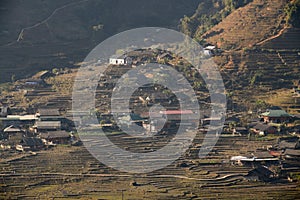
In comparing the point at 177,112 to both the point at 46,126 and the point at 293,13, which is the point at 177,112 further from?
the point at 293,13

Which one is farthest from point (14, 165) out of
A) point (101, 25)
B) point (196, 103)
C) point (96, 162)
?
point (101, 25)

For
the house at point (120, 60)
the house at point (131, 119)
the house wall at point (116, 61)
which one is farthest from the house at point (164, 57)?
the house at point (131, 119)

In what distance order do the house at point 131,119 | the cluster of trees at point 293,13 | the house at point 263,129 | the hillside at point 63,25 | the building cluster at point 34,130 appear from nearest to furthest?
the building cluster at point 34,130, the house at point 263,129, the house at point 131,119, the cluster of trees at point 293,13, the hillside at point 63,25

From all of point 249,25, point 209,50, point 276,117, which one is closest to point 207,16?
point 249,25

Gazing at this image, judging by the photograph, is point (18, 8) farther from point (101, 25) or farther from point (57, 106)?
point (57, 106)

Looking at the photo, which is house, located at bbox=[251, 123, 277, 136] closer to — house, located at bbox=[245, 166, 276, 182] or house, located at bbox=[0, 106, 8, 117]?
house, located at bbox=[245, 166, 276, 182]

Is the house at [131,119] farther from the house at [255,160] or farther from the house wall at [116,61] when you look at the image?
the house wall at [116,61]

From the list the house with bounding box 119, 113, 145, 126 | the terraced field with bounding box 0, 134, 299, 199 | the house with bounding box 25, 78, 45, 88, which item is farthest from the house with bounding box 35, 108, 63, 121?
the house with bounding box 25, 78, 45, 88
